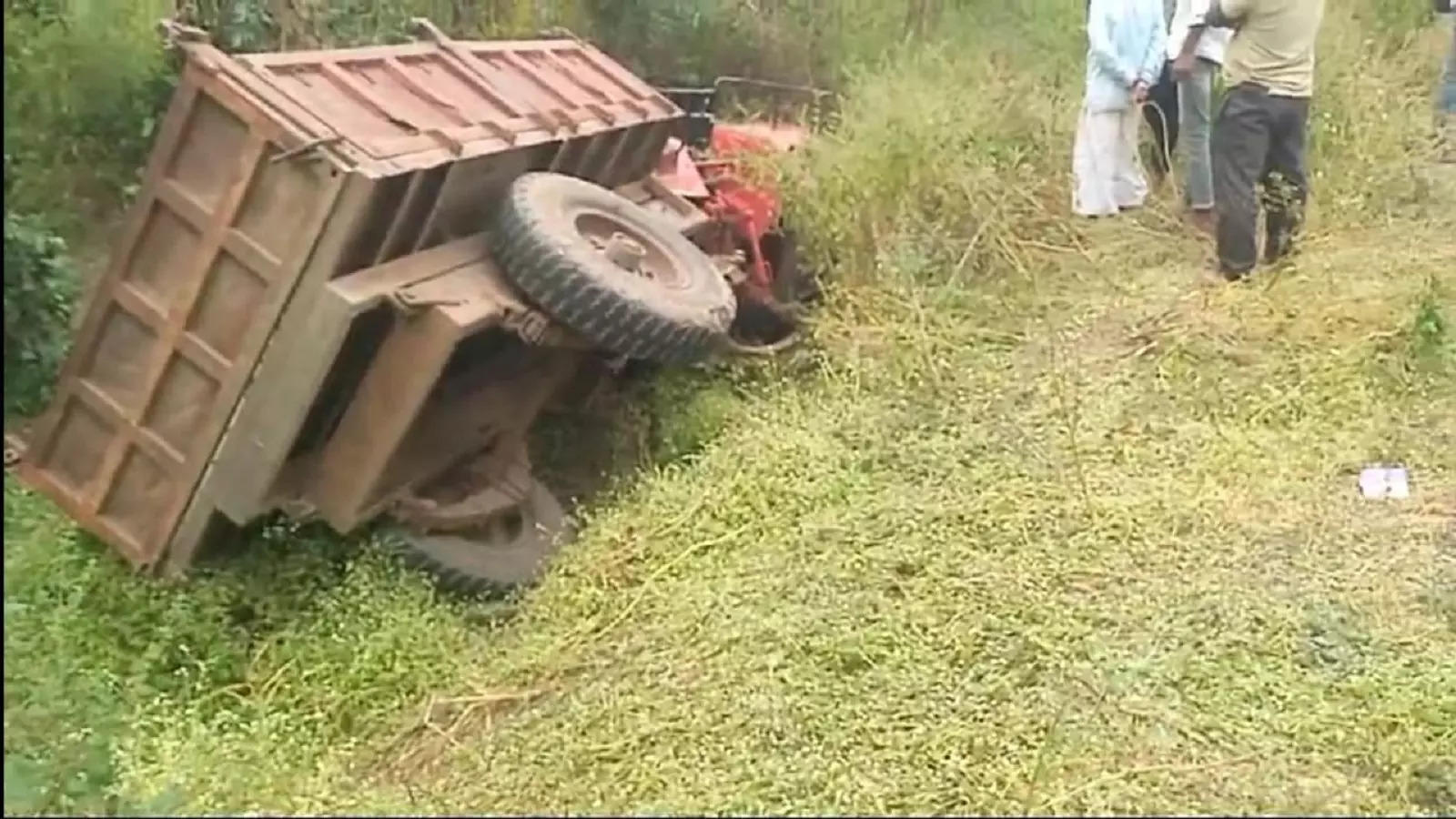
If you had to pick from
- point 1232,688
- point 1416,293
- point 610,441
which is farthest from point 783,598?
point 1416,293

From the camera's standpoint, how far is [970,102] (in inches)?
345

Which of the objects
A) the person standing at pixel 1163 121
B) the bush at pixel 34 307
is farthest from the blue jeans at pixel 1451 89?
the bush at pixel 34 307

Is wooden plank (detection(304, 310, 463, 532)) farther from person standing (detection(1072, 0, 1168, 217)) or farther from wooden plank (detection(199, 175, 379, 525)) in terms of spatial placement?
person standing (detection(1072, 0, 1168, 217))

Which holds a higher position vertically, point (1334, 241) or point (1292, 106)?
point (1292, 106)

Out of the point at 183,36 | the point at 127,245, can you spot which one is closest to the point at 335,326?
the point at 127,245

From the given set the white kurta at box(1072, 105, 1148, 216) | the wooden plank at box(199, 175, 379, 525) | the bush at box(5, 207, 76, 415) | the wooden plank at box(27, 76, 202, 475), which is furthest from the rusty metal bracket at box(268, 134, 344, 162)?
the white kurta at box(1072, 105, 1148, 216)

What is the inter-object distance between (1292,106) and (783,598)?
13.7 feet

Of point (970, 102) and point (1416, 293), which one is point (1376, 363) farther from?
point (970, 102)

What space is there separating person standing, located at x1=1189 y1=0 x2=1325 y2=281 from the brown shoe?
92 centimetres

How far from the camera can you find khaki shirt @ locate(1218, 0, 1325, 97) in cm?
750

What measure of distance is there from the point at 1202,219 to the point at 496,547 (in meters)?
4.90

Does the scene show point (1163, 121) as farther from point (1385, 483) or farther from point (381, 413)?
point (381, 413)

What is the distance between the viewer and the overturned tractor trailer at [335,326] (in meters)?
4.76

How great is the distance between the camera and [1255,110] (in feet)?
24.8
